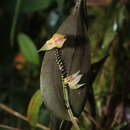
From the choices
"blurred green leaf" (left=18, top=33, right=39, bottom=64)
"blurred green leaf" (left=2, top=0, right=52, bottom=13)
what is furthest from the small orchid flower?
"blurred green leaf" (left=2, top=0, right=52, bottom=13)

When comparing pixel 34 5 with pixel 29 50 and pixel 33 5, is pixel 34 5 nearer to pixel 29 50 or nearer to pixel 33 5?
pixel 33 5

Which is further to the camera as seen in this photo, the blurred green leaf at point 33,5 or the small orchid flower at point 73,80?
the blurred green leaf at point 33,5

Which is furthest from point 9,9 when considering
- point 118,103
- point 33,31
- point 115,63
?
point 118,103

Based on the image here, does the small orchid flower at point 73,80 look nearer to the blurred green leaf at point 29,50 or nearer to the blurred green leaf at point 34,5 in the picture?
the blurred green leaf at point 29,50

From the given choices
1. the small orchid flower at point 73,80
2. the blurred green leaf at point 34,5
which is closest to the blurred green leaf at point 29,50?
the blurred green leaf at point 34,5

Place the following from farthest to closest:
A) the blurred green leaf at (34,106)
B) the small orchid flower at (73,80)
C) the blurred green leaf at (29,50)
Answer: the blurred green leaf at (29,50)
the blurred green leaf at (34,106)
the small orchid flower at (73,80)

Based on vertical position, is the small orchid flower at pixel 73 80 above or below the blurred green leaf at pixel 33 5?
below

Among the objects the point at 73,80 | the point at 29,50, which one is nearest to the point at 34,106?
the point at 73,80

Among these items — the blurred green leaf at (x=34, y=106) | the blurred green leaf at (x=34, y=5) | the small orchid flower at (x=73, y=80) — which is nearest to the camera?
the small orchid flower at (x=73, y=80)

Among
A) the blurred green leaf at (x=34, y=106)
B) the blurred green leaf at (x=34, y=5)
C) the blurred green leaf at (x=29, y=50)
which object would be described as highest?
the blurred green leaf at (x=34, y=5)
